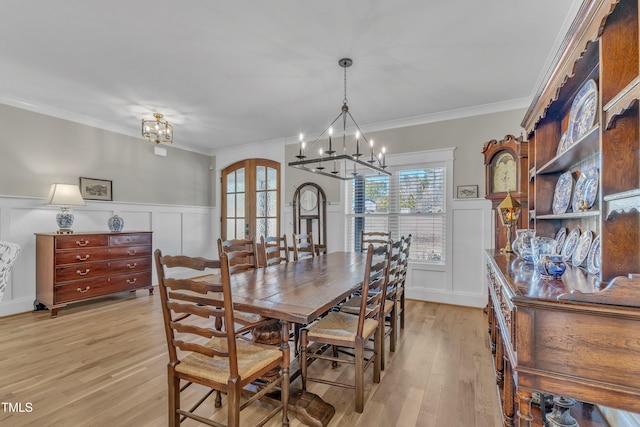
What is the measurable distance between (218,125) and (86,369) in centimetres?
337

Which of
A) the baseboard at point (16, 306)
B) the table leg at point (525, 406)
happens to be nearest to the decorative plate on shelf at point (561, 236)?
the table leg at point (525, 406)

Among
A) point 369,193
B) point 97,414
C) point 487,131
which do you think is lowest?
point 97,414

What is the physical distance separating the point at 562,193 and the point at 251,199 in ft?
15.6

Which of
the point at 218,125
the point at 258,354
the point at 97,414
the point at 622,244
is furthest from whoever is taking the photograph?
the point at 218,125

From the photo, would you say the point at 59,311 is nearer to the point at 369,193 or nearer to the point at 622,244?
the point at 369,193

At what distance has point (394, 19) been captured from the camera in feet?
6.90

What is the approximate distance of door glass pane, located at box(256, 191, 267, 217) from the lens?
18.5ft

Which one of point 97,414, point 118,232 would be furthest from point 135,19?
point 118,232

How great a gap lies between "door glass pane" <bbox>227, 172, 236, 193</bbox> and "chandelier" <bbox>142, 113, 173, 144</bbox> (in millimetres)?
1865

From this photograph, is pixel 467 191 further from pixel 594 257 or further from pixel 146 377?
pixel 146 377

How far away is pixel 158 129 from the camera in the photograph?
12.8ft

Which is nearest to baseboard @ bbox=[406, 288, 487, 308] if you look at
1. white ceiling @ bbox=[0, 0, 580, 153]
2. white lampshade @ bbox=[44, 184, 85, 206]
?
white ceiling @ bbox=[0, 0, 580, 153]

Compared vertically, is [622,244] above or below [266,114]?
below

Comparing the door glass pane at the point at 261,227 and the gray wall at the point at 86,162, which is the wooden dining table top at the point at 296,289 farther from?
the gray wall at the point at 86,162
